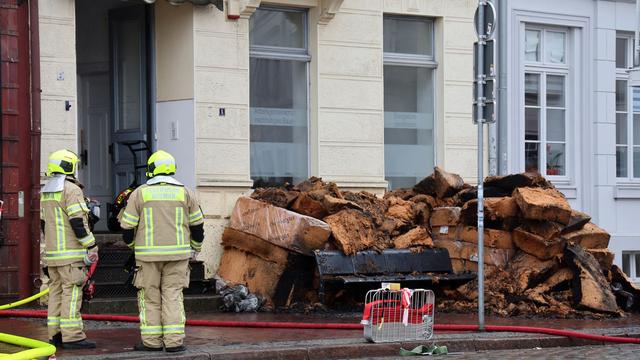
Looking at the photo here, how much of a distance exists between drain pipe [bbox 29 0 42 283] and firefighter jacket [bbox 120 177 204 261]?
3.35 metres

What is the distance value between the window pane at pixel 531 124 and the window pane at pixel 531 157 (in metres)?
0.13

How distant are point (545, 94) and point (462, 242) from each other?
4274 millimetres

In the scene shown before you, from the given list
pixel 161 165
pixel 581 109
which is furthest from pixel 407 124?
pixel 161 165

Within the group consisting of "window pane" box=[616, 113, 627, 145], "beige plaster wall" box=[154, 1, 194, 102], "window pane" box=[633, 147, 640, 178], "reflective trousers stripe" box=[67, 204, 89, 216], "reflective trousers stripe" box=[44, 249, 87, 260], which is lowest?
"reflective trousers stripe" box=[44, 249, 87, 260]

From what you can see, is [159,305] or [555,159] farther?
[555,159]

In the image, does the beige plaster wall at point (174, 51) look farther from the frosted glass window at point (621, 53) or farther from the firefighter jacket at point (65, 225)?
the frosted glass window at point (621, 53)

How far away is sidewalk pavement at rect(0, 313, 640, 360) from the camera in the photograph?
10.0 meters

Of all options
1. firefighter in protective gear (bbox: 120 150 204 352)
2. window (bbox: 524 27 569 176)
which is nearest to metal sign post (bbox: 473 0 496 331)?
firefighter in protective gear (bbox: 120 150 204 352)

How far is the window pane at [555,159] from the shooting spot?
17906mm

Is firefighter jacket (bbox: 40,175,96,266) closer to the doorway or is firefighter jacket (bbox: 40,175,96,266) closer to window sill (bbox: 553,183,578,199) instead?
the doorway

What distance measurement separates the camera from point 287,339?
11.0 m

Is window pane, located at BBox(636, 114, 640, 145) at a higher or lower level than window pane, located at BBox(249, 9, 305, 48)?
lower

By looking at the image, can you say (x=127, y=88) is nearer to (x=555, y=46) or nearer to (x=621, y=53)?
(x=555, y=46)

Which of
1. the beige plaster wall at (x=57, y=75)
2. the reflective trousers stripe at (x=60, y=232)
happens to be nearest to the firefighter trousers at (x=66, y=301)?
the reflective trousers stripe at (x=60, y=232)
